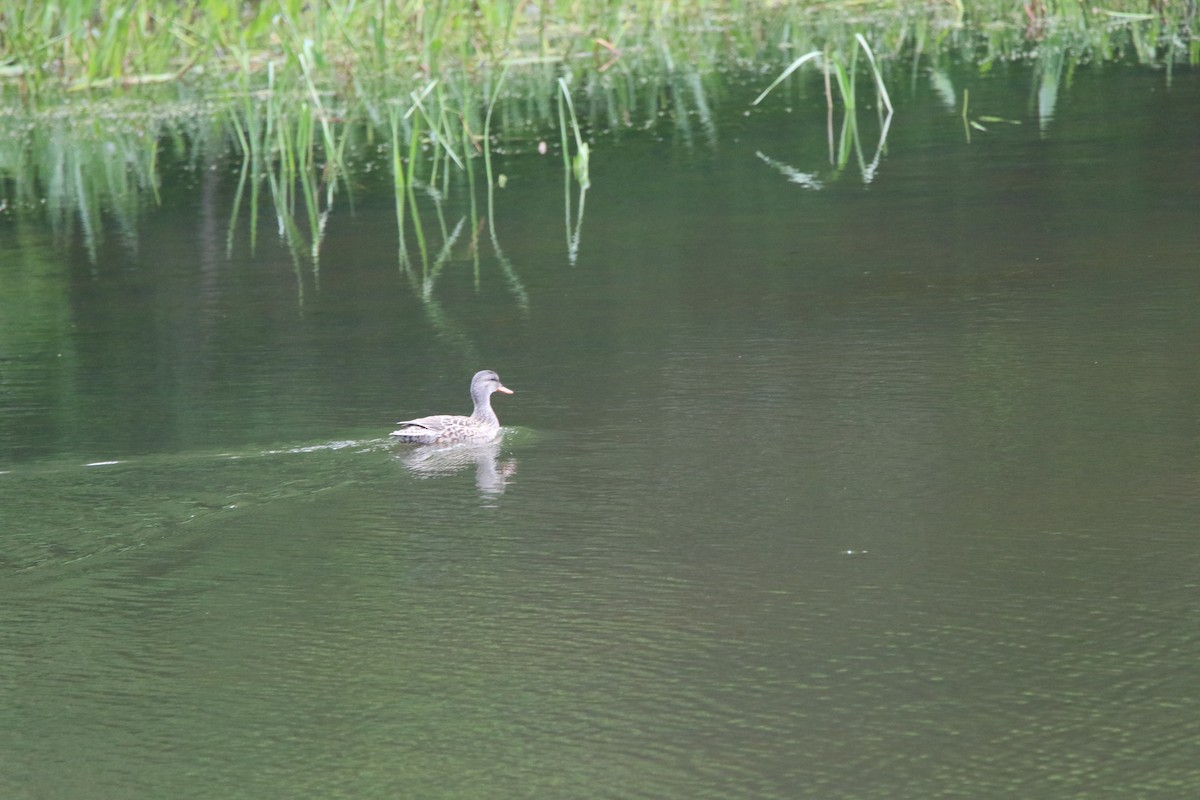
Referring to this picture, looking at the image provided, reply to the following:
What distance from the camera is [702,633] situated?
455cm

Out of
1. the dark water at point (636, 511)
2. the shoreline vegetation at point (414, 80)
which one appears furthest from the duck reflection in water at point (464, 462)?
the shoreline vegetation at point (414, 80)

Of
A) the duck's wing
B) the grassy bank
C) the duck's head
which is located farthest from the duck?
the grassy bank

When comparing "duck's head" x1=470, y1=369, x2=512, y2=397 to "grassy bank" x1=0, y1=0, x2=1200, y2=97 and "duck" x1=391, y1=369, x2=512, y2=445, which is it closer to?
"duck" x1=391, y1=369, x2=512, y2=445

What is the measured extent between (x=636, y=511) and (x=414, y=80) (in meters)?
10.3

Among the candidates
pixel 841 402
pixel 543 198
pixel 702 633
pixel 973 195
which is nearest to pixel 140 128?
pixel 543 198

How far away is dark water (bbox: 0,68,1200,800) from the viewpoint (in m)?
4.02

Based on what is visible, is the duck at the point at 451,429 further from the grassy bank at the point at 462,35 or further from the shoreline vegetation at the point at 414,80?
the grassy bank at the point at 462,35

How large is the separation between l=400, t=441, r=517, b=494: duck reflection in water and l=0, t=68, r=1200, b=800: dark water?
0.02m

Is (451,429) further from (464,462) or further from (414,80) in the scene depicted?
(414,80)

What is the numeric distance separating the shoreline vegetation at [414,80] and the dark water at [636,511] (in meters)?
1.30

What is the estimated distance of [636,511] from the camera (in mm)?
5500

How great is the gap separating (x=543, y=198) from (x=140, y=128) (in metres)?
5.38

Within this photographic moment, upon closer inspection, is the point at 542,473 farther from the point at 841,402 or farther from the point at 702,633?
the point at 702,633

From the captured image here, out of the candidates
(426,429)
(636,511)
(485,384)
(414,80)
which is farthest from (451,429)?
(414,80)
